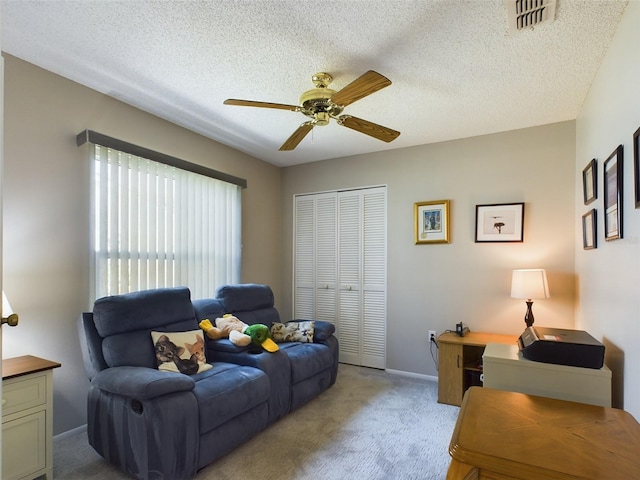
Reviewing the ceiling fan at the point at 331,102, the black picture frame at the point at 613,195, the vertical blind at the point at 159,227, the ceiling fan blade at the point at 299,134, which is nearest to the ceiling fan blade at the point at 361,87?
the ceiling fan at the point at 331,102

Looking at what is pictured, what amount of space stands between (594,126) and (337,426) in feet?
9.24

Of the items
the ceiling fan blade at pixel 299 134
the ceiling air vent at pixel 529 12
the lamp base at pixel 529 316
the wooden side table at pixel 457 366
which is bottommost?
the wooden side table at pixel 457 366

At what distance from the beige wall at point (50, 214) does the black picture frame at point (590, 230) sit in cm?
351

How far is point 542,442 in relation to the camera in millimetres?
1022

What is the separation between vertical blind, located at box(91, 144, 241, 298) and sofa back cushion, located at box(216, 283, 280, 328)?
323 millimetres

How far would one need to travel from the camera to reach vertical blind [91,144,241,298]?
8.77 feet

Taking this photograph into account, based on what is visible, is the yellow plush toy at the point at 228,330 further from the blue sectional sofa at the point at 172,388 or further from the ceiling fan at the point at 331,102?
the ceiling fan at the point at 331,102

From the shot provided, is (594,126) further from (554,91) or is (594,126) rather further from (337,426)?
(337,426)

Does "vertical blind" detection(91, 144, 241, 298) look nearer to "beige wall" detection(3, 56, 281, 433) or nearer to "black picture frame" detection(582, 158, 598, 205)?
"beige wall" detection(3, 56, 281, 433)

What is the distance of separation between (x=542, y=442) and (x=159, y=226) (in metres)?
2.98

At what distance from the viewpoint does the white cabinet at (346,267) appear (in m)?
4.09

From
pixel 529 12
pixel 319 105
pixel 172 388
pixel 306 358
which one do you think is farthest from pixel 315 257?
pixel 529 12

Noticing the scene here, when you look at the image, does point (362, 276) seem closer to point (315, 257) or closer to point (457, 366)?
point (315, 257)

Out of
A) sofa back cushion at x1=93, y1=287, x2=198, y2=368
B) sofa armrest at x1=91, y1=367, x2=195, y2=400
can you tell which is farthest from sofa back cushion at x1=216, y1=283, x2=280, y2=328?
sofa armrest at x1=91, y1=367, x2=195, y2=400
